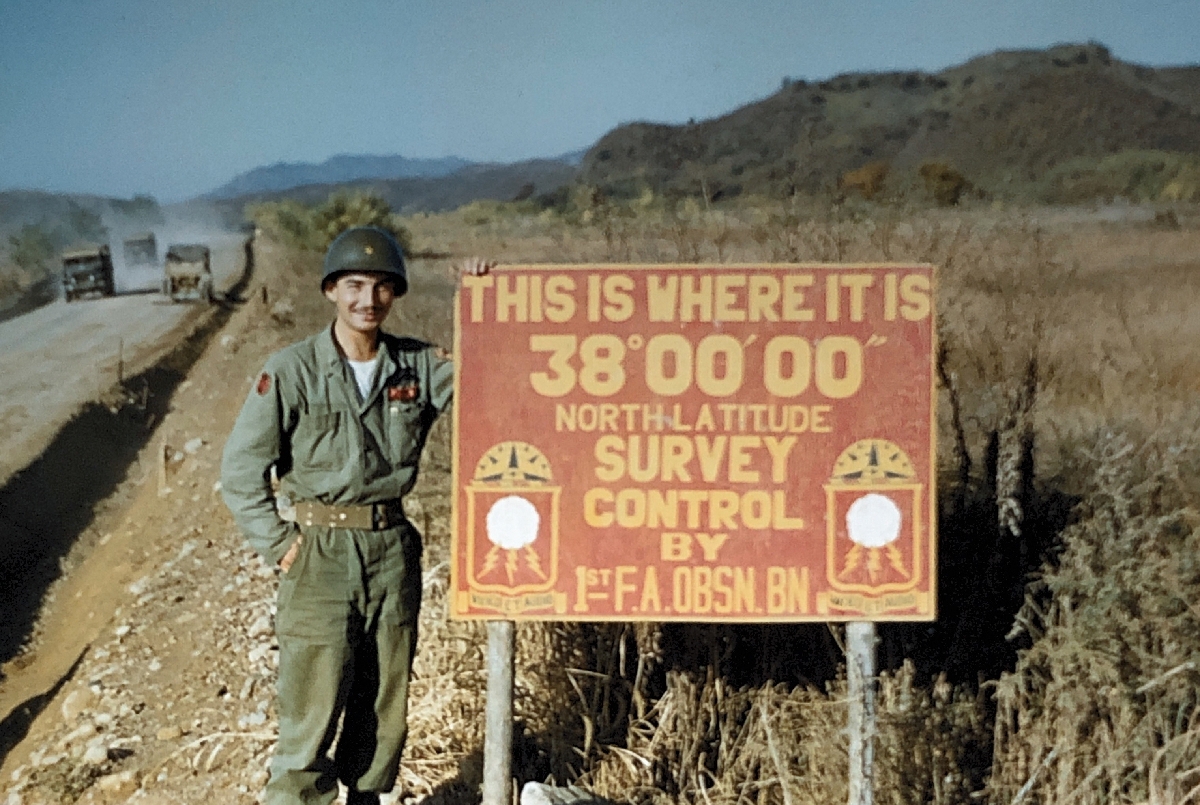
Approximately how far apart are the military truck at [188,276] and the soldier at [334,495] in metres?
6.44

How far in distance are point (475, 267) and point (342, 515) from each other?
0.95m

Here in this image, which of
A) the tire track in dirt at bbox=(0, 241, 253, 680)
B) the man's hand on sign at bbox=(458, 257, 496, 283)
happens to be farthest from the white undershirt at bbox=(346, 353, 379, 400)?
the tire track in dirt at bbox=(0, 241, 253, 680)

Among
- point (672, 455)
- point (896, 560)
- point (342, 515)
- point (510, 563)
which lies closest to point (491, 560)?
point (510, 563)

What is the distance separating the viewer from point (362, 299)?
3365 millimetres

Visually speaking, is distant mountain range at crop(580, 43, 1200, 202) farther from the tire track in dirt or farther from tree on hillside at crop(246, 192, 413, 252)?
the tire track in dirt

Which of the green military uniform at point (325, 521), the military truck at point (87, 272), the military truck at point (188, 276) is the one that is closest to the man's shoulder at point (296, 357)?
the green military uniform at point (325, 521)

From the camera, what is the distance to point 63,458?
7.96 m

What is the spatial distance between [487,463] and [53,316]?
6.86m

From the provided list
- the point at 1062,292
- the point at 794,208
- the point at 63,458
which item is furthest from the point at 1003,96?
the point at 63,458

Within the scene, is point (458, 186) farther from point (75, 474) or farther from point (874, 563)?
point (874, 563)

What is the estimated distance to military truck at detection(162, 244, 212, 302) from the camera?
9312mm

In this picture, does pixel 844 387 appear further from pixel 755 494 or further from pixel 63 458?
pixel 63 458

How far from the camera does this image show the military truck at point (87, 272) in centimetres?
878

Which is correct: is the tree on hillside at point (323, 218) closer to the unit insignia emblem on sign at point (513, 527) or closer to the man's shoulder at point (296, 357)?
the man's shoulder at point (296, 357)
